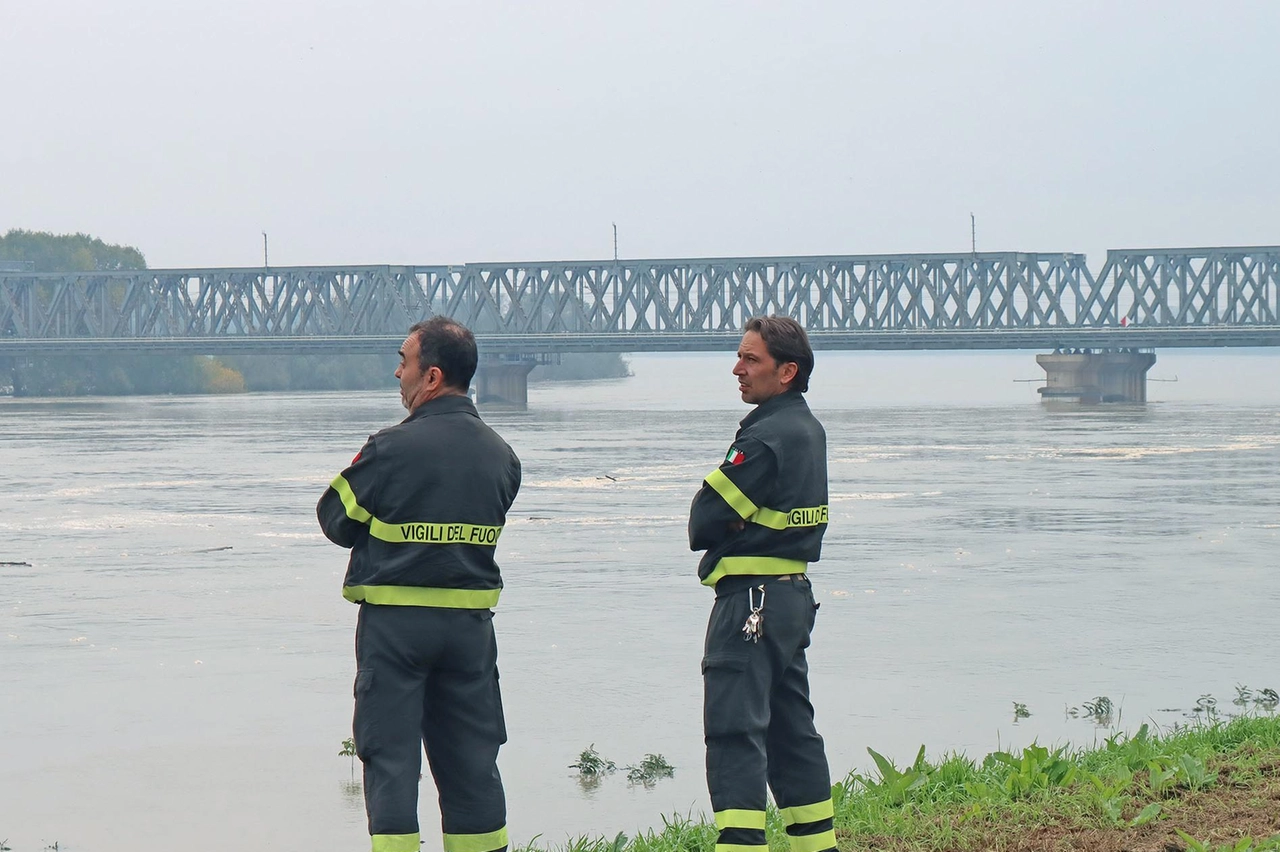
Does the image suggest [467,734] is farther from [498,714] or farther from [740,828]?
[740,828]

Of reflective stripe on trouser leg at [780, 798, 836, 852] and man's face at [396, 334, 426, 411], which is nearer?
man's face at [396, 334, 426, 411]

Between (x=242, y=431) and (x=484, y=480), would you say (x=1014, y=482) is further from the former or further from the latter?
(x=242, y=431)

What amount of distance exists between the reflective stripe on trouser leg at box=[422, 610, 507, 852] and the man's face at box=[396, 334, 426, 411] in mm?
765

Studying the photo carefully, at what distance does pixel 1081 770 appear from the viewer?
24.7ft

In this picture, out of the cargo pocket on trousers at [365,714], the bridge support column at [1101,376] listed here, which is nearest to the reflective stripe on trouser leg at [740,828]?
the cargo pocket on trousers at [365,714]

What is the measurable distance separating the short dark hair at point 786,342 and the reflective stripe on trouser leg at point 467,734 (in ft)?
4.55

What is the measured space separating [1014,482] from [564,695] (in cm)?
1942

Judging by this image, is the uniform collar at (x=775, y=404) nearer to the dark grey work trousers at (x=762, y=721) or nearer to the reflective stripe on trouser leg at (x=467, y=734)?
the dark grey work trousers at (x=762, y=721)

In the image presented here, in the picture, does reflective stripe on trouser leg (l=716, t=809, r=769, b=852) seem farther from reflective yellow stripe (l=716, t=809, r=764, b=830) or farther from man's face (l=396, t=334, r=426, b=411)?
man's face (l=396, t=334, r=426, b=411)

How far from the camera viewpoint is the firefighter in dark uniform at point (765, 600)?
6047 mm

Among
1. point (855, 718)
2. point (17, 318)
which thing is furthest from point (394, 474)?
point (17, 318)

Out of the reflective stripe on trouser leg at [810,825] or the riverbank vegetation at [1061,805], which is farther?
the riverbank vegetation at [1061,805]

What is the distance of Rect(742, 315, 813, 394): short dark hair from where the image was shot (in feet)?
20.8

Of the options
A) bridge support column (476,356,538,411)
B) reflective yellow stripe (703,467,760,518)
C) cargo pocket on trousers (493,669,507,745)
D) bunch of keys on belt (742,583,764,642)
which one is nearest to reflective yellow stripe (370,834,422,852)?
cargo pocket on trousers (493,669,507,745)
